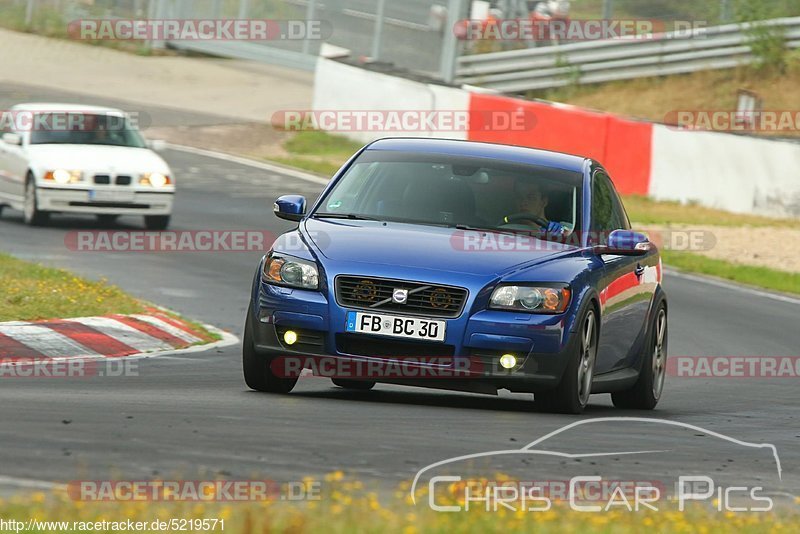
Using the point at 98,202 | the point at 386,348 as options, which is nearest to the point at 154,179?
the point at 98,202

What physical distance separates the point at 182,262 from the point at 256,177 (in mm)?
10516

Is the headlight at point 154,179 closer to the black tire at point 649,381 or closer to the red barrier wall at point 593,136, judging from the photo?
the red barrier wall at point 593,136

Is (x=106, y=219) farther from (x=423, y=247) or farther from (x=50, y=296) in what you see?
(x=423, y=247)

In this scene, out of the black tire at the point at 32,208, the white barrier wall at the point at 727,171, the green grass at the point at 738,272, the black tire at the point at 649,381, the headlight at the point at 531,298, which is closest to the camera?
the headlight at the point at 531,298

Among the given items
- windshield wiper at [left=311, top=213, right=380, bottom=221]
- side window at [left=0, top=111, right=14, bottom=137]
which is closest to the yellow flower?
windshield wiper at [left=311, top=213, right=380, bottom=221]

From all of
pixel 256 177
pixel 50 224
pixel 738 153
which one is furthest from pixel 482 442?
pixel 256 177

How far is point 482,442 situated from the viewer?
7.89m

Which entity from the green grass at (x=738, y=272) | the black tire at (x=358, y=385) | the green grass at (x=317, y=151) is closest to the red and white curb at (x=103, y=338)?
the black tire at (x=358, y=385)

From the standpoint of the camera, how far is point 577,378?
9.46 m

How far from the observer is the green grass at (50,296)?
12.4 meters

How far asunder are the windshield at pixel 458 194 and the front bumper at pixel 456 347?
104 cm

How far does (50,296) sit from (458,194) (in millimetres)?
4191

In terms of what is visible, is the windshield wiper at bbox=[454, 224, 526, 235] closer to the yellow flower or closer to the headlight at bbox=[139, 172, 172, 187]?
the yellow flower

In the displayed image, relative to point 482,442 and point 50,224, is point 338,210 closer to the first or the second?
point 482,442
